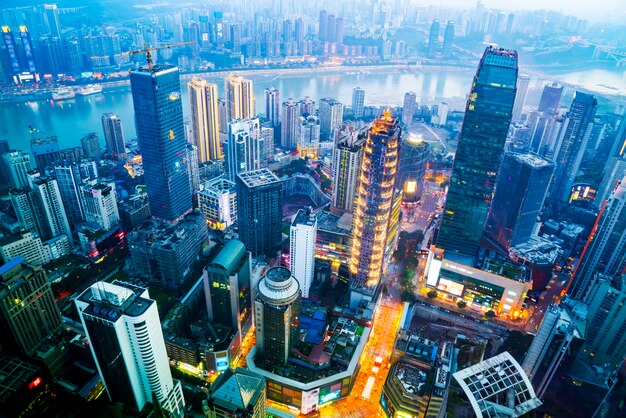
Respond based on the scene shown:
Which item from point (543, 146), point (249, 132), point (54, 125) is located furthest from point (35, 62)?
point (543, 146)

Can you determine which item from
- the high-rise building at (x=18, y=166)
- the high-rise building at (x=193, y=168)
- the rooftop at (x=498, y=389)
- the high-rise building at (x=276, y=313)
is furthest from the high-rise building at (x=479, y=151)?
the high-rise building at (x=18, y=166)

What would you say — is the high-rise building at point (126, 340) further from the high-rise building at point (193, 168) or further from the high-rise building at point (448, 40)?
the high-rise building at point (448, 40)

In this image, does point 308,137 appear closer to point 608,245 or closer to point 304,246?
point 304,246

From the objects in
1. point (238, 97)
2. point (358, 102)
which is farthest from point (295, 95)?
point (238, 97)

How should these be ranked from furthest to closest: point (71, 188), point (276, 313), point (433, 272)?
point (71, 188), point (433, 272), point (276, 313)

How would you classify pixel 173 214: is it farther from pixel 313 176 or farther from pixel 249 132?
pixel 313 176

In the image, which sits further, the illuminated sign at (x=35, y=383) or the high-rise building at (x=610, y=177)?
the high-rise building at (x=610, y=177)
